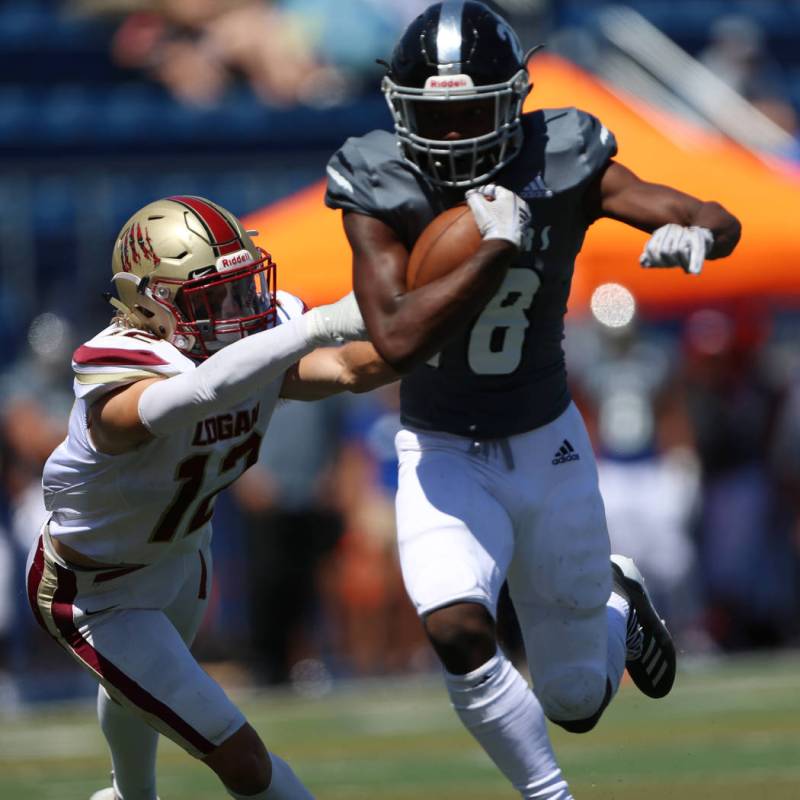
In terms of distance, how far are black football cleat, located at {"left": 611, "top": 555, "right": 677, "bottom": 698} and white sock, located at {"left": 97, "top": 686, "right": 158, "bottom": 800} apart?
50.9 inches

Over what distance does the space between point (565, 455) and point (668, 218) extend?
0.62 metres

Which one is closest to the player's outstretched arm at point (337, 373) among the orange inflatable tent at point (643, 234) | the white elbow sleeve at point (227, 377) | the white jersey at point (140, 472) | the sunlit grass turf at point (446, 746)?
the white jersey at point (140, 472)

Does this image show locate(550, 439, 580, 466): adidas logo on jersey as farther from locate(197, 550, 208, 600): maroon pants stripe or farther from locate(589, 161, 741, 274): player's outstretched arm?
locate(197, 550, 208, 600): maroon pants stripe

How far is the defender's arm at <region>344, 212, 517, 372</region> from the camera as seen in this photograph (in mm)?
3703

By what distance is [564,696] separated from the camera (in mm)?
4223

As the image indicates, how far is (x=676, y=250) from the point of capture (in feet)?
12.5

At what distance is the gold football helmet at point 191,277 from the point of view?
394 cm

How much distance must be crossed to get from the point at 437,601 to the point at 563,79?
15.7 feet

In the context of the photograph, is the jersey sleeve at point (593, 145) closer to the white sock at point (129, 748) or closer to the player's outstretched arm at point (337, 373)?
the player's outstretched arm at point (337, 373)

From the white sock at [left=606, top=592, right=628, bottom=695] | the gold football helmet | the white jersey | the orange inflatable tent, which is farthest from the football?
the orange inflatable tent

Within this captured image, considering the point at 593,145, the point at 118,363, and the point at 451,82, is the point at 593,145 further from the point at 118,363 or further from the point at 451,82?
the point at 118,363

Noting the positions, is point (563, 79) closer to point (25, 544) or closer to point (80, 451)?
point (25, 544)

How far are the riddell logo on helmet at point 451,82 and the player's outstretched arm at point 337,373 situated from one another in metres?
0.61

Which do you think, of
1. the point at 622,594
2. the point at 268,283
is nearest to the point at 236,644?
the point at 622,594
